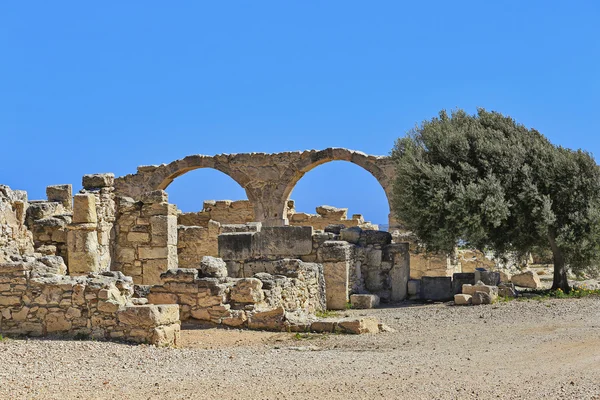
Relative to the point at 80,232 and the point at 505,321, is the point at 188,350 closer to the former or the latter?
the point at 505,321

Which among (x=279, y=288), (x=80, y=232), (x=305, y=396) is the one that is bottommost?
(x=305, y=396)

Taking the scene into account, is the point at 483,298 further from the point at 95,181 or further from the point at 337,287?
the point at 95,181

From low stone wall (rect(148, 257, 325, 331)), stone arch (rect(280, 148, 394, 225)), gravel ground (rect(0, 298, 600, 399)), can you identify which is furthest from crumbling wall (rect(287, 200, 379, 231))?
gravel ground (rect(0, 298, 600, 399))

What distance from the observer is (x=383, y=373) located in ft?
23.0

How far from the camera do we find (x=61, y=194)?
15.6 meters

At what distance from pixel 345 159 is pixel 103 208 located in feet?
38.8

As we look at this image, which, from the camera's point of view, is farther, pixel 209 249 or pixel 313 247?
pixel 209 249

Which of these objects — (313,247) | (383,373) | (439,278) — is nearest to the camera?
(383,373)

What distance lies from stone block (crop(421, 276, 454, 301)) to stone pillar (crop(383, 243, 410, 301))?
364 mm

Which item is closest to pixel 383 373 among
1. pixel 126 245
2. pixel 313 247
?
→ pixel 313 247

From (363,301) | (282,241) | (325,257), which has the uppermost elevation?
(282,241)

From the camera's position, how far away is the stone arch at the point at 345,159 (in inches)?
979

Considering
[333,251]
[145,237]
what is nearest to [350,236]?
[333,251]

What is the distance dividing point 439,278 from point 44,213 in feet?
23.9
